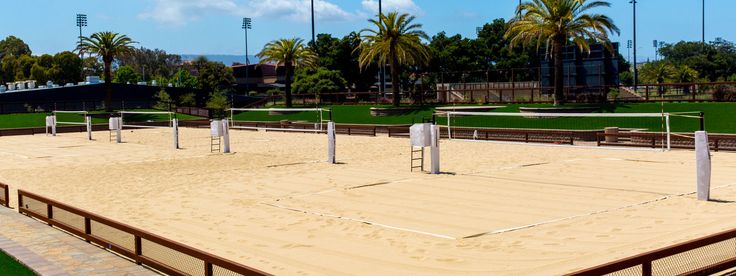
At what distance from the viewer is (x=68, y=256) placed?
38.4 feet

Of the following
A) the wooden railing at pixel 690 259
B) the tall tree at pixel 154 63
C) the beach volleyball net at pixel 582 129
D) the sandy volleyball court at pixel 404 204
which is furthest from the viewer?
the tall tree at pixel 154 63

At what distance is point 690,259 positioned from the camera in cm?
945

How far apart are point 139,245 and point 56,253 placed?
1.61m

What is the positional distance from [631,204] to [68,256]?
1147cm

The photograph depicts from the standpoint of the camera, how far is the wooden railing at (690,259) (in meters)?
8.55

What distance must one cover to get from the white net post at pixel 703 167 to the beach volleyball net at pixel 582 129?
34.9 ft

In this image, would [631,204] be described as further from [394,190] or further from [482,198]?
[394,190]

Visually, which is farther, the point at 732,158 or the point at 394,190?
the point at 732,158

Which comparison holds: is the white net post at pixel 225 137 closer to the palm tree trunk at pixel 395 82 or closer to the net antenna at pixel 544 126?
the net antenna at pixel 544 126

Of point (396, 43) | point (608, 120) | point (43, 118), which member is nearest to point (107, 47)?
point (43, 118)

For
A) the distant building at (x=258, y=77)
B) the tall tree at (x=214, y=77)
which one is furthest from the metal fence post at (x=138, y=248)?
the distant building at (x=258, y=77)

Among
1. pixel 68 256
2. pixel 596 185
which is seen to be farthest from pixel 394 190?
pixel 68 256

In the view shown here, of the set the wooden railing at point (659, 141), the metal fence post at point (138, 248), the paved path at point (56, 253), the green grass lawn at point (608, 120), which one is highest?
the green grass lawn at point (608, 120)

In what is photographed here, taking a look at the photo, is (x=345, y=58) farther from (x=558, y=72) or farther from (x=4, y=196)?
(x=4, y=196)
